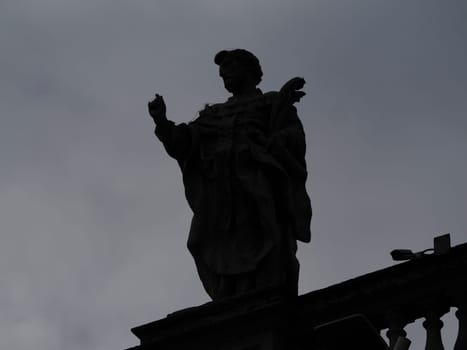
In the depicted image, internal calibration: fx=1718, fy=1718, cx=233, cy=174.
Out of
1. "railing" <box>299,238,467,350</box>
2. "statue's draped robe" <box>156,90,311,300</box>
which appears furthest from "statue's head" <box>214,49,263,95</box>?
→ "railing" <box>299,238,467,350</box>

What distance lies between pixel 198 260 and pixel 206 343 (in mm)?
1617

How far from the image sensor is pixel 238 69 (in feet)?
63.5

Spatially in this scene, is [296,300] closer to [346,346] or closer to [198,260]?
[198,260]

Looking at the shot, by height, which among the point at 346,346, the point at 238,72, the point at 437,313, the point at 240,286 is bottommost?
the point at 346,346

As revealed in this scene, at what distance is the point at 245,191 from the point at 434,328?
3121 millimetres

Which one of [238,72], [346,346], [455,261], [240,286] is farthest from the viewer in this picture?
[238,72]

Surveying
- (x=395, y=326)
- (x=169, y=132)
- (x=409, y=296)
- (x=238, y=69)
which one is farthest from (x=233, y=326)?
(x=238, y=69)

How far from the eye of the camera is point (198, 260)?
59.4ft

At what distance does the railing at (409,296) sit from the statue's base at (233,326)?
327 millimetres

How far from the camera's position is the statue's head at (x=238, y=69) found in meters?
19.3

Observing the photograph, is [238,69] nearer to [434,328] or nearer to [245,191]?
[245,191]

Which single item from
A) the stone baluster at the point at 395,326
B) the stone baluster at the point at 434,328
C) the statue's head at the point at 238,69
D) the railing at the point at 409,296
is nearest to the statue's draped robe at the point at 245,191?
the statue's head at the point at 238,69

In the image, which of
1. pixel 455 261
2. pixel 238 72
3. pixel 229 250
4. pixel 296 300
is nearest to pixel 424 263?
pixel 455 261

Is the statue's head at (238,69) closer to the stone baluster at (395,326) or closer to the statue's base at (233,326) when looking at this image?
the statue's base at (233,326)
